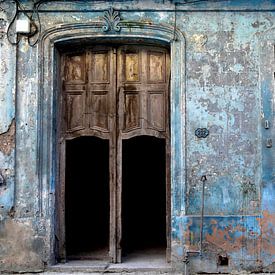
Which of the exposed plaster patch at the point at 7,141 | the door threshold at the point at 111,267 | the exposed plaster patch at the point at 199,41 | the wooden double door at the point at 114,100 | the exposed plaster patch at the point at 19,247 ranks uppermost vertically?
the exposed plaster patch at the point at 199,41

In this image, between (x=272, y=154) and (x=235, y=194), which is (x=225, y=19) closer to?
(x=272, y=154)

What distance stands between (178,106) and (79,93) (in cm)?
152

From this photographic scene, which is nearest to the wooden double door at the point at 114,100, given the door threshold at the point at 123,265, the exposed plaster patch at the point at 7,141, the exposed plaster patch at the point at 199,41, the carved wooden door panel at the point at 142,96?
the carved wooden door panel at the point at 142,96

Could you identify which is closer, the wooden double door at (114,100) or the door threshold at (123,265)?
the door threshold at (123,265)

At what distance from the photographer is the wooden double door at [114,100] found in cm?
741

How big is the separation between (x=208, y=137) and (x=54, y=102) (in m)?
2.28

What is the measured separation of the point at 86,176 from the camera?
29.7 ft

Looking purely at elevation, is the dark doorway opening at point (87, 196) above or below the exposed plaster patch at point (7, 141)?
below

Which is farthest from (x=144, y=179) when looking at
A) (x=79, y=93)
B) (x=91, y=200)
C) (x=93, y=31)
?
(x=93, y=31)

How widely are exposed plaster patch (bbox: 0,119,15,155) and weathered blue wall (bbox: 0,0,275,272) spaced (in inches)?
0.6

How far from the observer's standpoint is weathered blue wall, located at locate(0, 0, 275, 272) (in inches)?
272

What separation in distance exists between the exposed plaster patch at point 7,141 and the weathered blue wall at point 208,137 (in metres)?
0.01

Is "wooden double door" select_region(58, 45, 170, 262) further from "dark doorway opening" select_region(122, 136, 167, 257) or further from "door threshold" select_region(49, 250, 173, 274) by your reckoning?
"dark doorway opening" select_region(122, 136, 167, 257)

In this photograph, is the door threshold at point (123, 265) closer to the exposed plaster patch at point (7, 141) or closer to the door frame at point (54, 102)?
the door frame at point (54, 102)
